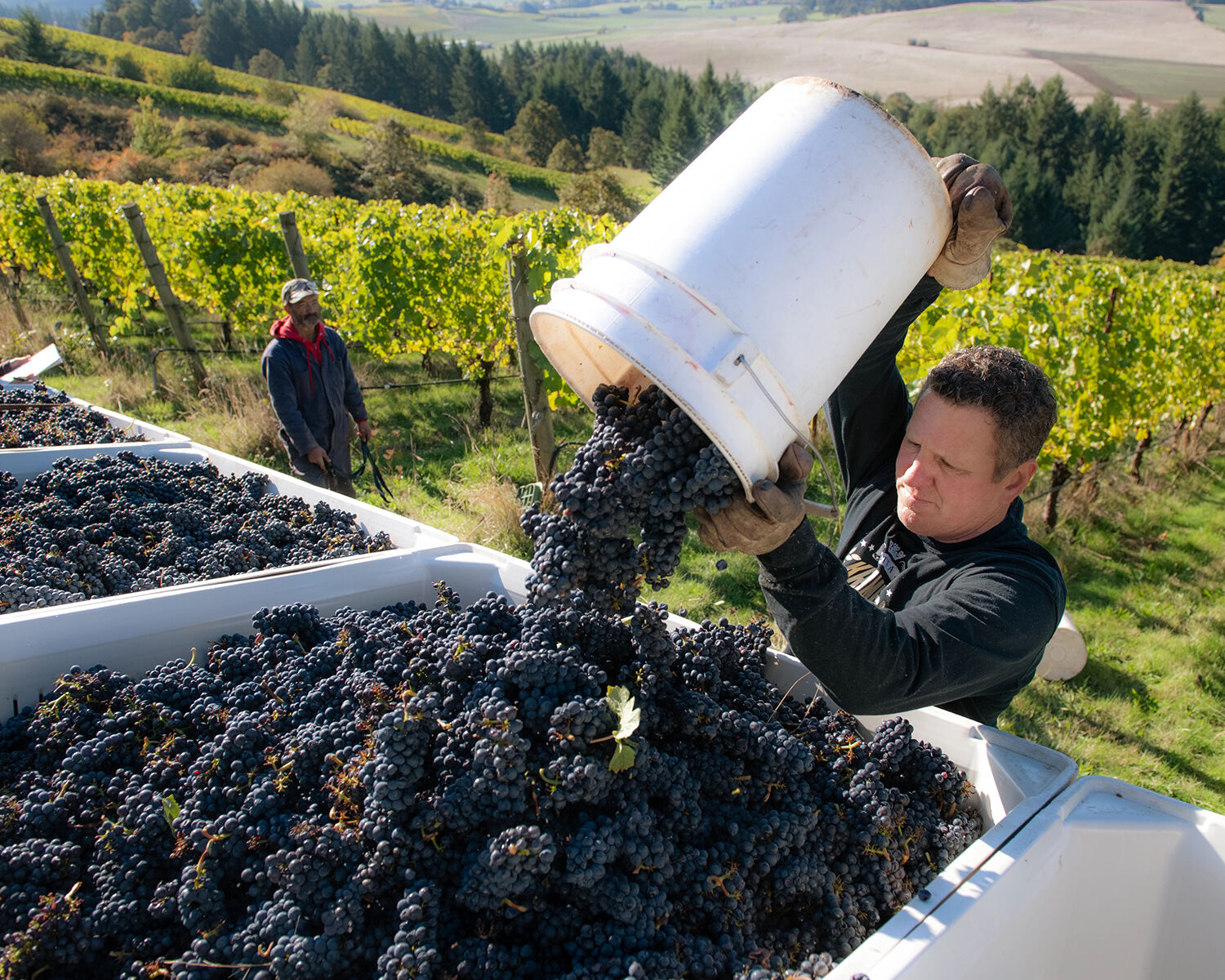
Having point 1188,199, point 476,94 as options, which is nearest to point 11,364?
point 1188,199

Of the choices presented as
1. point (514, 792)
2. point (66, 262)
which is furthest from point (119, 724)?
point (66, 262)

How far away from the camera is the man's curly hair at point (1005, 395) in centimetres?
169

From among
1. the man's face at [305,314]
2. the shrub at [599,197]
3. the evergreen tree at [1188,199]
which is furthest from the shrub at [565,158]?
the man's face at [305,314]

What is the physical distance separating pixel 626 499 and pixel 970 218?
904mm

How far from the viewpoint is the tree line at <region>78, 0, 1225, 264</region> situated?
2034 inches

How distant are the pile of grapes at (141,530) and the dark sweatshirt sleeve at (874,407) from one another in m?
1.57

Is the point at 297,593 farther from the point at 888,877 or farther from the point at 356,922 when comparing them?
the point at 888,877

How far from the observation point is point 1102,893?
1418 mm

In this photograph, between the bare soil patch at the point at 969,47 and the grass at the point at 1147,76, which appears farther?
the bare soil patch at the point at 969,47

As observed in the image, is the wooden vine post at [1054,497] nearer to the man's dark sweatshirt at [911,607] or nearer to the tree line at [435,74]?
the man's dark sweatshirt at [911,607]

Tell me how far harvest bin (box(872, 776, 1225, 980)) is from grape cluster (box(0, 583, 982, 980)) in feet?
0.59

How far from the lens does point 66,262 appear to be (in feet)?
31.4

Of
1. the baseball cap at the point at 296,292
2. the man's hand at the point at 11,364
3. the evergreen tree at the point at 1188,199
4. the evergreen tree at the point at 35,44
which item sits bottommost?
the evergreen tree at the point at 1188,199

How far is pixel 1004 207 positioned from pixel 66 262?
11441 millimetres
